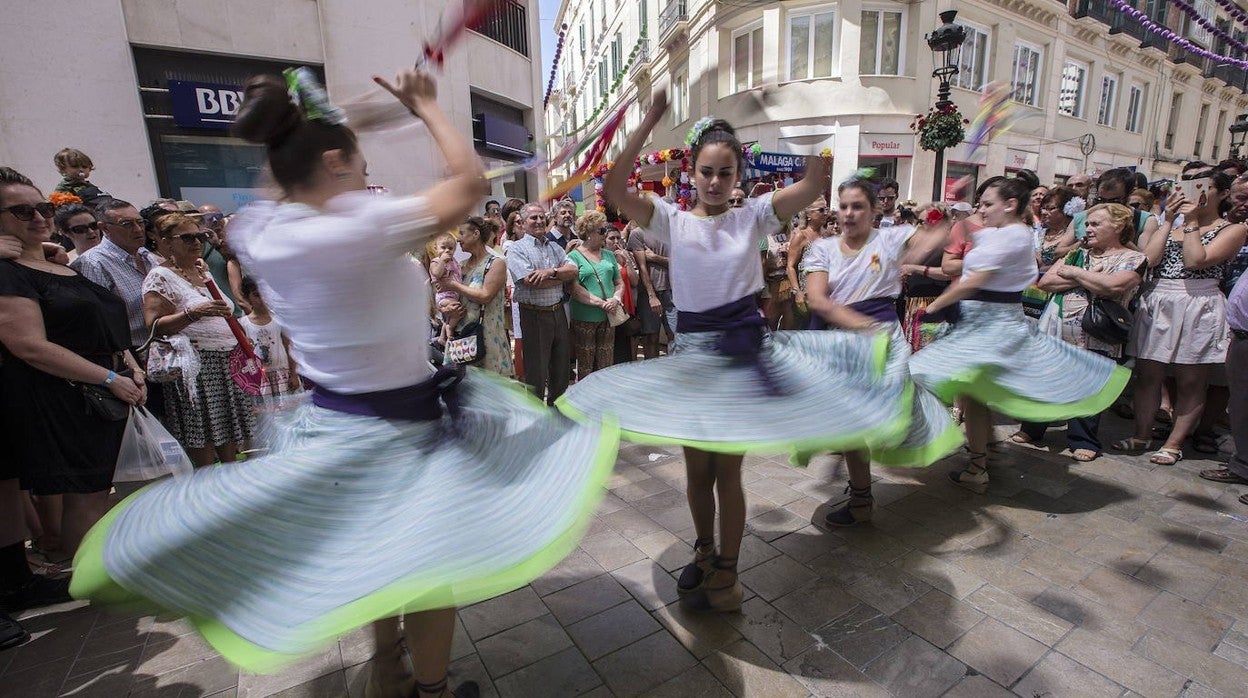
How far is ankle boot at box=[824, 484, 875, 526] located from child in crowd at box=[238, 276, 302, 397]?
12.1ft

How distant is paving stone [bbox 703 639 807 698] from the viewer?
2.19 meters

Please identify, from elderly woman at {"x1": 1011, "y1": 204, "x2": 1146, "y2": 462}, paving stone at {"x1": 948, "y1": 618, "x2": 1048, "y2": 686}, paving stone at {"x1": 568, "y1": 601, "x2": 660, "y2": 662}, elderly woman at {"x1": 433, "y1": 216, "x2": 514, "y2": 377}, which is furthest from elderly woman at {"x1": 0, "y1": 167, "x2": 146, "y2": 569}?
elderly woman at {"x1": 1011, "y1": 204, "x2": 1146, "y2": 462}

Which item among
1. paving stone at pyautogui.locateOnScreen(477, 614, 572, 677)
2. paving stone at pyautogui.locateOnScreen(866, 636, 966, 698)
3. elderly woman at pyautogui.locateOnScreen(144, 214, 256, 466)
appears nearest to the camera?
paving stone at pyautogui.locateOnScreen(866, 636, 966, 698)

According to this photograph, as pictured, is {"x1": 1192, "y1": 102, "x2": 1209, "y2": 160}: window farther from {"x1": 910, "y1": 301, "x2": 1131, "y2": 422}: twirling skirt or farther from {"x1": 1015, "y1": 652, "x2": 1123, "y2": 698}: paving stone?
{"x1": 1015, "y1": 652, "x2": 1123, "y2": 698}: paving stone

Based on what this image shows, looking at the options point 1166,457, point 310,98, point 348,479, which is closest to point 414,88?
point 310,98

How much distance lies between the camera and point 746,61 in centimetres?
226

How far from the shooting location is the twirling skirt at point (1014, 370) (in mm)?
3338

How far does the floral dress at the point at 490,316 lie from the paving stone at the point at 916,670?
11.9 ft

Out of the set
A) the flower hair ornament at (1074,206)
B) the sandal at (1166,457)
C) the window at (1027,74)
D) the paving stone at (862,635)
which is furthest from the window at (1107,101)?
the paving stone at (862,635)

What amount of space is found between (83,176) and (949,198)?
737 centimetres

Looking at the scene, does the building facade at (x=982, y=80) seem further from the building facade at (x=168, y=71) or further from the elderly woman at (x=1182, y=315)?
the building facade at (x=168, y=71)

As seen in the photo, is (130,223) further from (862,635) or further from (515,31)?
(515,31)

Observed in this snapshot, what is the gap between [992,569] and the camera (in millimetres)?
2916

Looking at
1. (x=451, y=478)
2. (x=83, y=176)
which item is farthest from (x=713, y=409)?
(x=83, y=176)
